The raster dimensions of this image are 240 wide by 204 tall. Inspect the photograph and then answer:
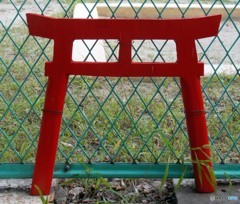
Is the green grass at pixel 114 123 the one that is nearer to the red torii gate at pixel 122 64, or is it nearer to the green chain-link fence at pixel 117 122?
the green chain-link fence at pixel 117 122

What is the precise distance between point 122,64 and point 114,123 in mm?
536

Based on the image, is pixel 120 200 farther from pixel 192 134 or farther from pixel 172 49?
pixel 172 49

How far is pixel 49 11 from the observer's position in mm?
6918

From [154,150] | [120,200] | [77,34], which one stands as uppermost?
[77,34]

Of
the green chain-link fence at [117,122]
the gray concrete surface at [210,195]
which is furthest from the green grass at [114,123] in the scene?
the gray concrete surface at [210,195]

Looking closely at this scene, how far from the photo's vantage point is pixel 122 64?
2.52 metres

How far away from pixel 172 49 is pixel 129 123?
6.73 feet

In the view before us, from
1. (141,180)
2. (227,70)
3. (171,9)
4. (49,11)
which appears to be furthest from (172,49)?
(141,180)

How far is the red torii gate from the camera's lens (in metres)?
2.49

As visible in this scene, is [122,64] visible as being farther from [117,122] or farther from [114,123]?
[117,122]

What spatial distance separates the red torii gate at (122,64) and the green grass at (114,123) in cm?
20

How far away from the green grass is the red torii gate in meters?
0.20

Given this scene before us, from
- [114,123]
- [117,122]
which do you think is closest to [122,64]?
[114,123]

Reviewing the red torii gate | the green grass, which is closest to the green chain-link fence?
the green grass
